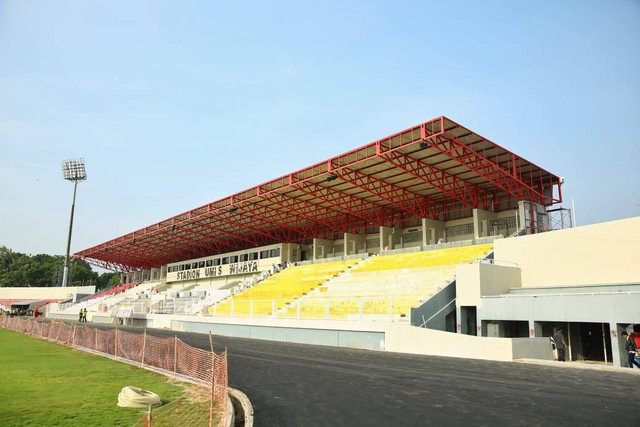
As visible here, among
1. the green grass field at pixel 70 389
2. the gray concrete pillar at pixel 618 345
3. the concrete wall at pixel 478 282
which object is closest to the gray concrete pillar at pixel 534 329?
the concrete wall at pixel 478 282

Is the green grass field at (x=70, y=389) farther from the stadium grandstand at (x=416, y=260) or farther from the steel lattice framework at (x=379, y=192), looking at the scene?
the steel lattice framework at (x=379, y=192)

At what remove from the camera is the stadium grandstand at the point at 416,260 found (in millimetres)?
19406

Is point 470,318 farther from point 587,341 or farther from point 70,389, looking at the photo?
point 70,389

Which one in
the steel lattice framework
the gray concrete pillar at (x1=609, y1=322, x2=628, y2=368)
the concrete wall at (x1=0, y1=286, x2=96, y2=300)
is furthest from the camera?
the concrete wall at (x1=0, y1=286, x2=96, y2=300)

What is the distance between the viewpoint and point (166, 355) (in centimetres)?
1412

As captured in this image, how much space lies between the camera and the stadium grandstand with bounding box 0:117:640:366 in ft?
63.7

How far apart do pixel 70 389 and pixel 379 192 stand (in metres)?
33.9

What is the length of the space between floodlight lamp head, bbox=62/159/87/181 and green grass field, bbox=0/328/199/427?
82.4m

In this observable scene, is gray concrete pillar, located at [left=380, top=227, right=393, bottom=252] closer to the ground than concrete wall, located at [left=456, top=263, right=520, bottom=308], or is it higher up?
higher up

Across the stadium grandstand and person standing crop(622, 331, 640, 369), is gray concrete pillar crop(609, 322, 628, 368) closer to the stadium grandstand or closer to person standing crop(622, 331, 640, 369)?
the stadium grandstand

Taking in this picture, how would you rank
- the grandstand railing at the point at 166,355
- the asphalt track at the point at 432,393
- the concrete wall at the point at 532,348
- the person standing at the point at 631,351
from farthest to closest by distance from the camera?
the concrete wall at the point at 532,348
the person standing at the point at 631,351
the grandstand railing at the point at 166,355
the asphalt track at the point at 432,393

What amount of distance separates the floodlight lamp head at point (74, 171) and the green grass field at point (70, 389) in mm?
82433

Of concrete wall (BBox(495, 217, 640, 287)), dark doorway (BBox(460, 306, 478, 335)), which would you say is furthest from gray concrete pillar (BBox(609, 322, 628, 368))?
dark doorway (BBox(460, 306, 478, 335))

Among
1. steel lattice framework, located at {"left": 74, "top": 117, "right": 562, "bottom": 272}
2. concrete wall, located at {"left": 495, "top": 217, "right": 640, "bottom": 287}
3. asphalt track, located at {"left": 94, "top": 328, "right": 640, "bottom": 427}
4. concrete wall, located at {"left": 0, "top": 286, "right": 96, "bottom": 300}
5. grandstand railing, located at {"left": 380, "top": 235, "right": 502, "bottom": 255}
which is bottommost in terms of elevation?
asphalt track, located at {"left": 94, "top": 328, "right": 640, "bottom": 427}
